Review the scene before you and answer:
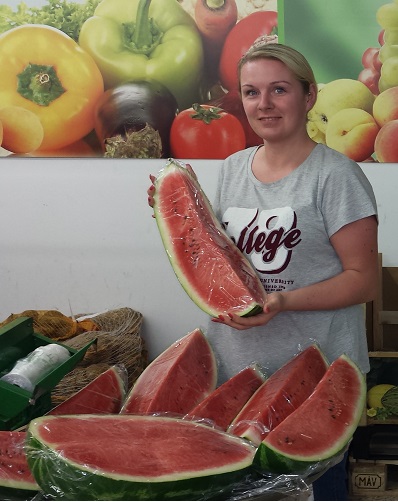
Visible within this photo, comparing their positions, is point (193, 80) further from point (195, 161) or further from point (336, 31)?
point (336, 31)

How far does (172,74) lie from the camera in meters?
3.86

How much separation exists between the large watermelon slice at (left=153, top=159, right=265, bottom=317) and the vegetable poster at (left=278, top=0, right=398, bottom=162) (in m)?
2.09

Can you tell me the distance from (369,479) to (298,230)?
2.07 meters

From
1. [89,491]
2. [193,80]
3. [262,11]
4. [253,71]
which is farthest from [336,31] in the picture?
[89,491]

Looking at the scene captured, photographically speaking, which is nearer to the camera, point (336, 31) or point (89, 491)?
point (89, 491)

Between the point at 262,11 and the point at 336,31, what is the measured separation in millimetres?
369

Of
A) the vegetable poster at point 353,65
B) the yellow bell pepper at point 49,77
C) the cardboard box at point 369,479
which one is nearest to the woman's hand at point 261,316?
the cardboard box at point 369,479

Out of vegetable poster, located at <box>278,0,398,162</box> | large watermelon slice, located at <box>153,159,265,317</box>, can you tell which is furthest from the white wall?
large watermelon slice, located at <box>153,159,265,317</box>

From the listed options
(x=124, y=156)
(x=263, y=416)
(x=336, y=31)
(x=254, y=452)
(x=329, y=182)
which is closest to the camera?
(x=254, y=452)

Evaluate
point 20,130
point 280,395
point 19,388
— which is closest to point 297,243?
point 280,395

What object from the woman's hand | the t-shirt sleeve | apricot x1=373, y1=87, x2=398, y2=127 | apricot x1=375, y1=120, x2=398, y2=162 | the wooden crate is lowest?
the wooden crate

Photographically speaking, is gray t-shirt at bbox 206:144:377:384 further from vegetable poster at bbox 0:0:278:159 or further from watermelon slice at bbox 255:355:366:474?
vegetable poster at bbox 0:0:278:159

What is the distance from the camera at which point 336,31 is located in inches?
146

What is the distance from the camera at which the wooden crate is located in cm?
341
